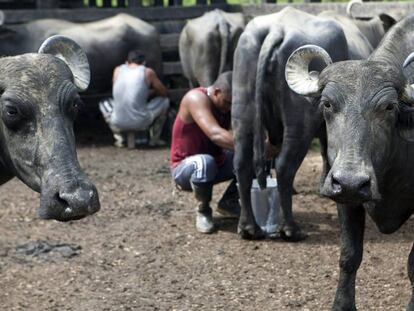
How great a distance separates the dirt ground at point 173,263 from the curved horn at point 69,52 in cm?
178

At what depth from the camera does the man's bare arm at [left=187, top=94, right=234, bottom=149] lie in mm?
8523

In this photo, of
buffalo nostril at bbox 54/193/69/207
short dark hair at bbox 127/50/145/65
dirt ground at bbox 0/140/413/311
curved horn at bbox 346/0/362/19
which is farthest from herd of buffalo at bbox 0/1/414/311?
short dark hair at bbox 127/50/145/65

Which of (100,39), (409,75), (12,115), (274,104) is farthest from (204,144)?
(100,39)

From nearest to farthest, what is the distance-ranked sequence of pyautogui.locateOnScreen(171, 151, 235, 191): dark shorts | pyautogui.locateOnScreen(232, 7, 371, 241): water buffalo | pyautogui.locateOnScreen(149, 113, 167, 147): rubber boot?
pyautogui.locateOnScreen(232, 7, 371, 241): water buffalo < pyautogui.locateOnScreen(171, 151, 235, 191): dark shorts < pyautogui.locateOnScreen(149, 113, 167, 147): rubber boot

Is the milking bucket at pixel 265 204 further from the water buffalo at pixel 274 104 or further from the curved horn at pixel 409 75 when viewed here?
the curved horn at pixel 409 75

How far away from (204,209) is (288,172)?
91 cm

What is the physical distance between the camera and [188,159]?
8.79 meters

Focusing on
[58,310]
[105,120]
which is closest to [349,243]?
[58,310]

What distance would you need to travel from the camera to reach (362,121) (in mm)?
5688

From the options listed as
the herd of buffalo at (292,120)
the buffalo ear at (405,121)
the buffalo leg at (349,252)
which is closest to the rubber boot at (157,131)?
the herd of buffalo at (292,120)

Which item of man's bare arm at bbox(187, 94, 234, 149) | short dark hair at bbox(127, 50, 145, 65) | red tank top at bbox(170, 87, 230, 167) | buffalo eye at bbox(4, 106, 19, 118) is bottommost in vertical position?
short dark hair at bbox(127, 50, 145, 65)

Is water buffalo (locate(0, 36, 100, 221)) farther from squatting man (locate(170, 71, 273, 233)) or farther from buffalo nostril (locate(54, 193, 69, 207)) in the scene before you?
squatting man (locate(170, 71, 273, 233))

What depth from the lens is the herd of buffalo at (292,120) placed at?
524 cm

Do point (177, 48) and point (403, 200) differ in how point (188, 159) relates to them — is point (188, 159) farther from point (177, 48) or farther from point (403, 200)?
point (177, 48)
